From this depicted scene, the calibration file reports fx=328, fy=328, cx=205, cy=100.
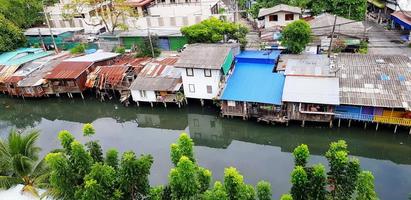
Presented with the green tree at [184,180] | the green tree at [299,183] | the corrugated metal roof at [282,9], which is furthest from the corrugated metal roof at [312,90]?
the corrugated metal roof at [282,9]

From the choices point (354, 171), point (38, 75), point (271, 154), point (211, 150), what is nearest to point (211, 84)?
point (211, 150)

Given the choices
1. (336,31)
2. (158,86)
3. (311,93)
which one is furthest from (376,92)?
(158,86)

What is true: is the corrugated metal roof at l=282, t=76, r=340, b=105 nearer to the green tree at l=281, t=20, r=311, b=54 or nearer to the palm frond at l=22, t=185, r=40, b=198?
the green tree at l=281, t=20, r=311, b=54

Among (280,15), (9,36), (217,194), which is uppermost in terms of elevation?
(9,36)

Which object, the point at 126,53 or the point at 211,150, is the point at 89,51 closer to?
the point at 126,53

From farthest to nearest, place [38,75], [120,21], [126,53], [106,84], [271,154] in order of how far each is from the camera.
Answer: [120,21], [126,53], [38,75], [106,84], [271,154]

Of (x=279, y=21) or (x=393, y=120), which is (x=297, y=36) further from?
(x=393, y=120)
